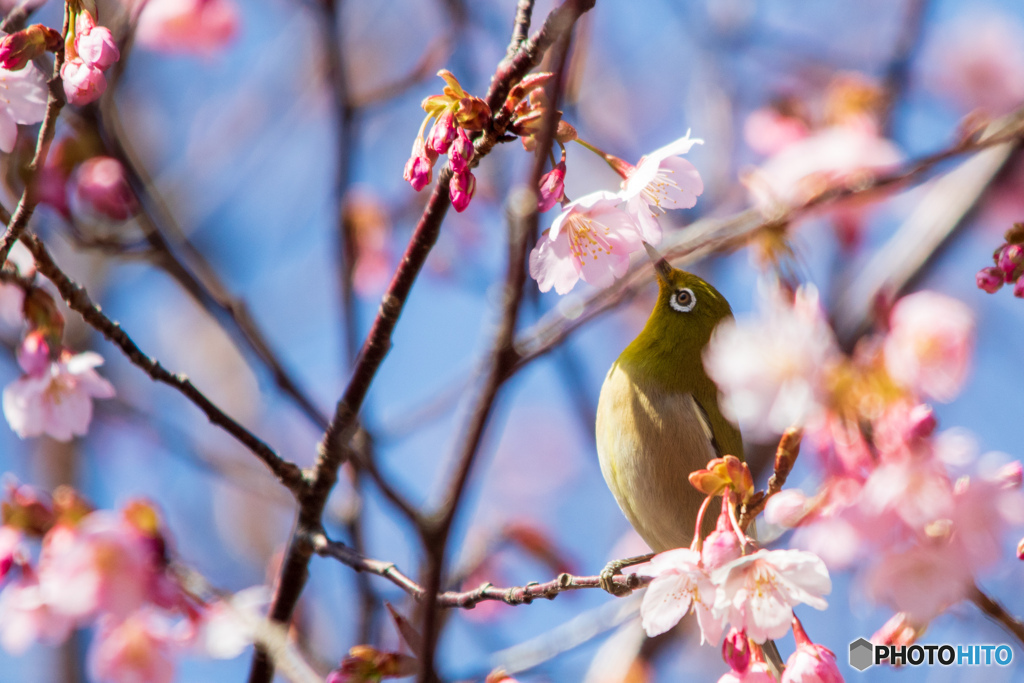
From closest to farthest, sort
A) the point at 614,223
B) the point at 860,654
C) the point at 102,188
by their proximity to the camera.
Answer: the point at 614,223 → the point at 860,654 → the point at 102,188

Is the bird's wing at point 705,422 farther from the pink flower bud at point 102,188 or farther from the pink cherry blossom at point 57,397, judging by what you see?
the pink flower bud at point 102,188

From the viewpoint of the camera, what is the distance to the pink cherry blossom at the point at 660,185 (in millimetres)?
1710

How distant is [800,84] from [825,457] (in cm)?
467

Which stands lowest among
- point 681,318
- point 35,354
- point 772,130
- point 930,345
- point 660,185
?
point 930,345

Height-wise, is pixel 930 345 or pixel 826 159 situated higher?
pixel 826 159

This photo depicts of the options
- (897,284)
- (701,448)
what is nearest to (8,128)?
(701,448)

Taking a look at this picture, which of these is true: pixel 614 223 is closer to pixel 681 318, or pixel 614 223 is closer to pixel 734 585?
pixel 734 585

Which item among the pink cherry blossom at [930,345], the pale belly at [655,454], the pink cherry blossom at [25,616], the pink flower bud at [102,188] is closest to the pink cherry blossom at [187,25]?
the pink flower bud at [102,188]

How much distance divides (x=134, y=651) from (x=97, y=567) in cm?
52

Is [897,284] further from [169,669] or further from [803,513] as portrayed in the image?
[169,669]

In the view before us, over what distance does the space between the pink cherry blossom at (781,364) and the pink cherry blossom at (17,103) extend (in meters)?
1.44

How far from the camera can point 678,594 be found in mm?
1646

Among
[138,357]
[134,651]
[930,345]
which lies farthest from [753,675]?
[134,651]

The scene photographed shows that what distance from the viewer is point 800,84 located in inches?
215
